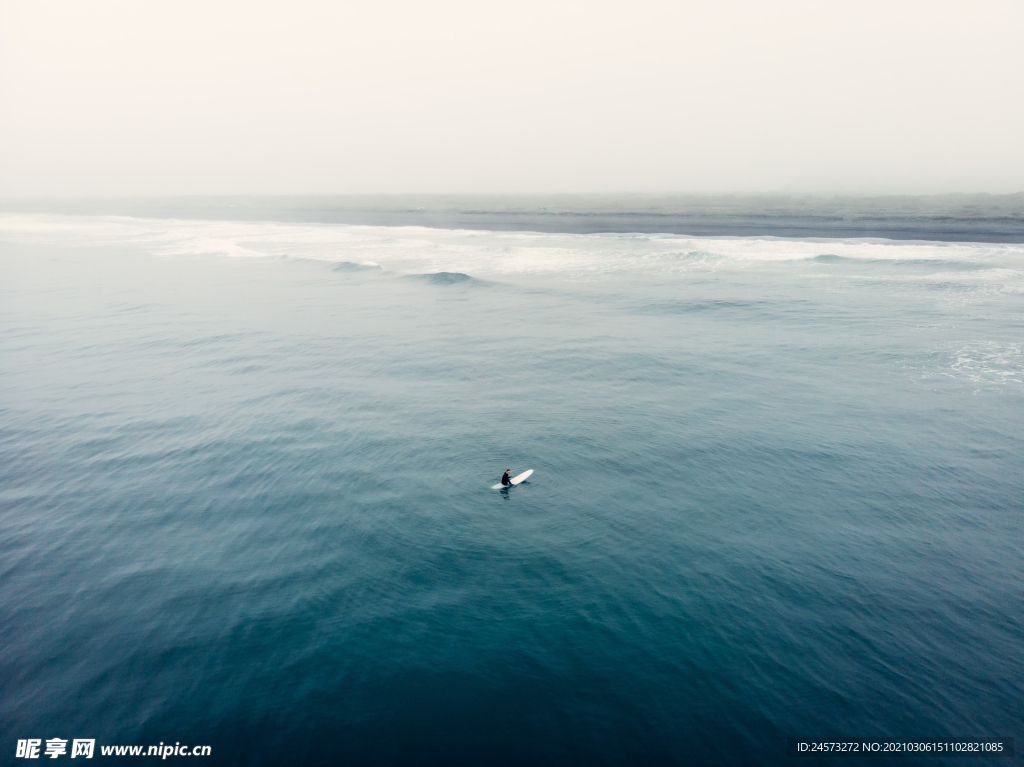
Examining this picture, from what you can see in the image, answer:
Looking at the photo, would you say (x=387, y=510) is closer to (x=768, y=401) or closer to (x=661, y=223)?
(x=768, y=401)

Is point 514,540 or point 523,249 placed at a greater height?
point 523,249

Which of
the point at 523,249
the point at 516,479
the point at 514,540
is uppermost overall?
the point at 523,249

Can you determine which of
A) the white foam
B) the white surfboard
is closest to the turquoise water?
the white surfboard

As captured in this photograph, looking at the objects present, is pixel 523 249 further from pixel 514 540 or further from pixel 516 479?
pixel 514 540

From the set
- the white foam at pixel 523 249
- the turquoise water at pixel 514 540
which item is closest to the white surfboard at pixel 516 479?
the turquoise water at pixel 514 540

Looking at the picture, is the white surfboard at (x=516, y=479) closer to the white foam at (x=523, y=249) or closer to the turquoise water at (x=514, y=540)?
the turquoise water at (x=514, y=540)

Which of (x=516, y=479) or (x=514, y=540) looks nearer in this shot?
(x=514, y=540)

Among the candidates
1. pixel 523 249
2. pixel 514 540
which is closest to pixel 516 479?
pixel 514 540

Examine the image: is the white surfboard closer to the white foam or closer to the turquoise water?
the turquoise water
